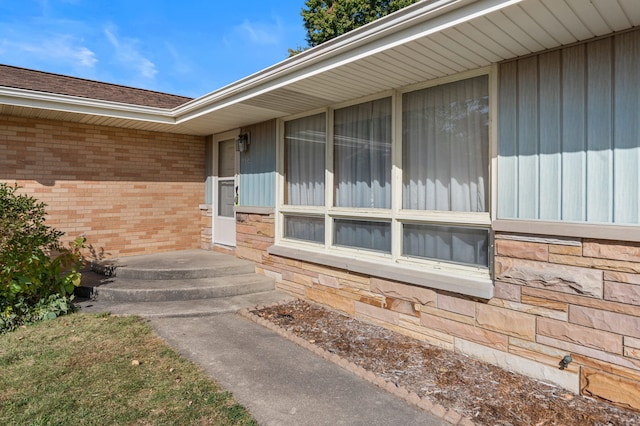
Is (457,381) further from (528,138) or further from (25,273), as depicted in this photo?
(25,273)

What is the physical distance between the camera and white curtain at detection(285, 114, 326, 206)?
536cm

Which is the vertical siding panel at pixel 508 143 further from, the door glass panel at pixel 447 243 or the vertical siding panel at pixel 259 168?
the vertical siding panel at pixel 259 168

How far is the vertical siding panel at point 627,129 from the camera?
2689 millimetres

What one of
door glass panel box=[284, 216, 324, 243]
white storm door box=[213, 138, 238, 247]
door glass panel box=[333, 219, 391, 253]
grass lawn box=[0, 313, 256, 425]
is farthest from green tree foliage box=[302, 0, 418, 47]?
grass lawn box=[0, 313, 256, 425]

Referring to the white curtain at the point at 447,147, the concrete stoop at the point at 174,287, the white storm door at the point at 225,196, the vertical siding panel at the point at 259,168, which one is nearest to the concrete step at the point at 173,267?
the concrete stoop at the point at 174,287

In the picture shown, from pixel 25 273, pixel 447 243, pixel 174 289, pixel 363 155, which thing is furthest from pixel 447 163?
pixel 25 273

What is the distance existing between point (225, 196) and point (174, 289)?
265 cm

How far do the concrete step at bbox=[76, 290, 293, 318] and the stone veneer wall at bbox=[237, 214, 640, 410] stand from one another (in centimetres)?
205

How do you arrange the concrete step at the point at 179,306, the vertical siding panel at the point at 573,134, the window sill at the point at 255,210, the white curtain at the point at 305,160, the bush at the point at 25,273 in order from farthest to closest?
1. the window sill at the point at 255,210
2. the white curtain at the point at 305,160
3. the concrete step at the point at 179,306
4. the bush at the point at 25,273
5. the vertical siding panel at the point at 573,134

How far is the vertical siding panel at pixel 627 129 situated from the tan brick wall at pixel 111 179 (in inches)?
272

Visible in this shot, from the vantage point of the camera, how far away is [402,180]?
432cm

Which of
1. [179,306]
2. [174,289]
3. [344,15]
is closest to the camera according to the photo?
[179,306]

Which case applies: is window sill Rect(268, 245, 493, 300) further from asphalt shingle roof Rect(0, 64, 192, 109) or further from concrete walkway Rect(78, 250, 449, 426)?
asphalt shingle roof Rect(0, 64, 192, 109)

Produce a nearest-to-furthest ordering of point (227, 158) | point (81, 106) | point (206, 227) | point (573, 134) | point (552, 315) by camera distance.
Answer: point (573, 134), point (552, 315), point (81, 106), point (227, 158), point (206, 227)
